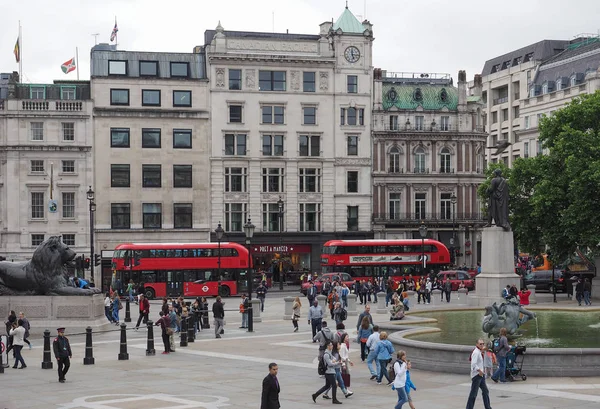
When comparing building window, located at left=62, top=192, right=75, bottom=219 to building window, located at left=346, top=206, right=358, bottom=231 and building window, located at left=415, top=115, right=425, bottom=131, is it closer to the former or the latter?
building window, located at left=346, top=206, right=358, bottom=231

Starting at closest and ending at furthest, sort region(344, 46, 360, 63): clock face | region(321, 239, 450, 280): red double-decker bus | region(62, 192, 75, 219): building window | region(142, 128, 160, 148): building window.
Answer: region(321, 239, 450, 280): red double-decker bus → region(62, 192, 75, 219): building window → region(142, 128, 160, 148): building window → region(344, 46, 360, 63): clock face

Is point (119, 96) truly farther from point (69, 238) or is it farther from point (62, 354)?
point (62, 354)

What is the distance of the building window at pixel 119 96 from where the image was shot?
2926 inches

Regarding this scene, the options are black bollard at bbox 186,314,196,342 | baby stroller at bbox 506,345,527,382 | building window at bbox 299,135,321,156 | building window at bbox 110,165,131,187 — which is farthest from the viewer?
building window at bbox 299,135,321,156

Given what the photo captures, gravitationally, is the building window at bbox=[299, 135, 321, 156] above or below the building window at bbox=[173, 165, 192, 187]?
above

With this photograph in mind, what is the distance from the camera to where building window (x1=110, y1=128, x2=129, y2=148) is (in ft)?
244

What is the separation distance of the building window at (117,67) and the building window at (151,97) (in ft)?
7.71

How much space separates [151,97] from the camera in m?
75.3

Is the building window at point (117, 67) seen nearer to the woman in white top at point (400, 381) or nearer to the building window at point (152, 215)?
the building window at point (152, 215)

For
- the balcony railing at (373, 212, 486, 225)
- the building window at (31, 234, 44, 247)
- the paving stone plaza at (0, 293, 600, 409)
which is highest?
the balcony railing at (373, 212, 486, 225)

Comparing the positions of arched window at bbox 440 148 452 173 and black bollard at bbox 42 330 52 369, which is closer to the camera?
black bollard at bbox 42 330 52 369

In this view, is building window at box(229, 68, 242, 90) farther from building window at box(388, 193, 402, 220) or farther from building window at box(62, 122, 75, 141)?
building window at box(388, 193, 402, 220)

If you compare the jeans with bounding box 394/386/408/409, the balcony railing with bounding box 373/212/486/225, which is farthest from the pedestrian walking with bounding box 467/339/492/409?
the balcony railing with bounding box 373/212/486/225

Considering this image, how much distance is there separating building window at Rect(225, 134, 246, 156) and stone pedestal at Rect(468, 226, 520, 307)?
121 ft
